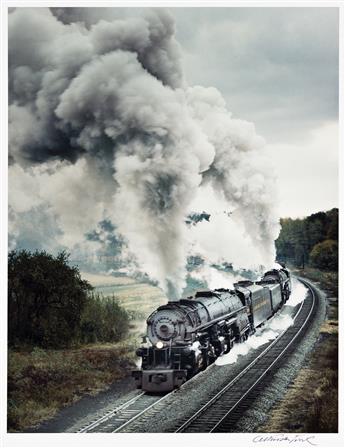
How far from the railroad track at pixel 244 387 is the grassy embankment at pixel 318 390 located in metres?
0.80

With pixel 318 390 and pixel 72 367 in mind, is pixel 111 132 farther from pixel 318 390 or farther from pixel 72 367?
pixel 318 390

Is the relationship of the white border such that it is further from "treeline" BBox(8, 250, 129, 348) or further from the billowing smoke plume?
"treeline" BBox(8, 250, 129, 348)

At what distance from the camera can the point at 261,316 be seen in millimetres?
20719

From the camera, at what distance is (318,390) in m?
14.4

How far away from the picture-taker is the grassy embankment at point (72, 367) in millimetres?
13859

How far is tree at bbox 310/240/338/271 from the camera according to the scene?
15.1m

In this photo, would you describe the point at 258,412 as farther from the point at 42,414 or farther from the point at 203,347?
the point at 42,414

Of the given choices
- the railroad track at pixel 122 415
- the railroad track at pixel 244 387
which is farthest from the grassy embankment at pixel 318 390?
the railroad track at pixel 122 415

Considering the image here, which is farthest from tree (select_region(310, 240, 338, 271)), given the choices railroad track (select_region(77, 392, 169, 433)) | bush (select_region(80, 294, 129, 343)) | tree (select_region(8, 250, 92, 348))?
tree (select_region(8, 250, 92, 348))

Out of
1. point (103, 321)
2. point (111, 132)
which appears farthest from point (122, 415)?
point (111, 132)
